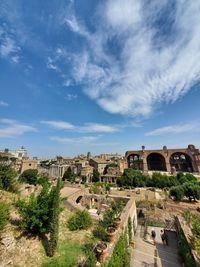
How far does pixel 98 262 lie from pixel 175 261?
23.0ft

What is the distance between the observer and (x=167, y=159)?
5719 cm

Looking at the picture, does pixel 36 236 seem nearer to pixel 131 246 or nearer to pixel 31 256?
pixel 31 256

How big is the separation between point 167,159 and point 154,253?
5242 cm

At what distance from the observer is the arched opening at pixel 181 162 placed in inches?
2259

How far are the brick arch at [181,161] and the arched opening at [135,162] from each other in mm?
12985

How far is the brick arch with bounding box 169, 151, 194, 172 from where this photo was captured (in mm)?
56672

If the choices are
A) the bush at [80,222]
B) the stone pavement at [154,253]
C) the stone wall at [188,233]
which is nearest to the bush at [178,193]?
the stone pavement at [154,253]

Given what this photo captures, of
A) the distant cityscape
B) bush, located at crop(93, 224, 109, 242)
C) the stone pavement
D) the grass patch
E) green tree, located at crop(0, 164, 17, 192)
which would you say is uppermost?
the distant cityscape

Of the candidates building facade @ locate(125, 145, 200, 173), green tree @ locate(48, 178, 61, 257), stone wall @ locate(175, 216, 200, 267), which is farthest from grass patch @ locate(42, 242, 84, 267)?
building facade @ locate(125, 145, 200, 173)

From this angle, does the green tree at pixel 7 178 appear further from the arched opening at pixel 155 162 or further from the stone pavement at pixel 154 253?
the arched opening at pixel 155 162

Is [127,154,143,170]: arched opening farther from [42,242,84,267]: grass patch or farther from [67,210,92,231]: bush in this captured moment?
[42,242,84,267]: grass patch

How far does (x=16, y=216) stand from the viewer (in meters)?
10.2

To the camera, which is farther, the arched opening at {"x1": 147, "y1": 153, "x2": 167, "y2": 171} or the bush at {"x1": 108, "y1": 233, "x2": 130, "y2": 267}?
the arched opening at {"x1": 147, "y1": 153, "x2": 167, "y2": 171}

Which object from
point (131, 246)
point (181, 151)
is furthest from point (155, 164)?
point (131, 246)
